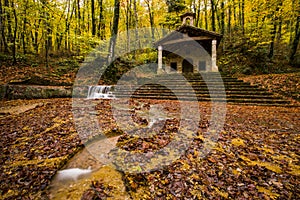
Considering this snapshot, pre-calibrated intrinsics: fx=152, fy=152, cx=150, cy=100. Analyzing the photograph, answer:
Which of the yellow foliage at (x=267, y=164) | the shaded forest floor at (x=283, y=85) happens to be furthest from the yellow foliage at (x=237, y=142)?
the shaded forest floor at (x=283, y=85)

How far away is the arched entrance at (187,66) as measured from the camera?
16.1m

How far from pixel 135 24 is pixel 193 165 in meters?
18.6

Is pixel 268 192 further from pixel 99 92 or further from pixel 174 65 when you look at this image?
pixel 174 65

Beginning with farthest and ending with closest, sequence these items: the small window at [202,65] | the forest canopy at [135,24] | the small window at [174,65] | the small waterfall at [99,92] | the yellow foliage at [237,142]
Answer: the small window at [174,65]
the small window at [202,65]
the forest canopy at [135,24]
the small waterfall at [99,92]
the yellow foliage at [237,142]

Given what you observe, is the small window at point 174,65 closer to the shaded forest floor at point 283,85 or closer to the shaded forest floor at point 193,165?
the shaded forest floor at point 283,85

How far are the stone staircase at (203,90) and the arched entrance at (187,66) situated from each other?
529cm

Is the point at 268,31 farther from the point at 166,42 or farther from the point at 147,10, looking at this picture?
the point at 147,10

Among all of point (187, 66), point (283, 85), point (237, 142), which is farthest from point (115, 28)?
point (237, 142)

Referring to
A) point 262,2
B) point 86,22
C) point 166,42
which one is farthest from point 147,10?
point 262,2

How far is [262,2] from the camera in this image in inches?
386

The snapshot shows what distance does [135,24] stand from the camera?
1795 centimetres

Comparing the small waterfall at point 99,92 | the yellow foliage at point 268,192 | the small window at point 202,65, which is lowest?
the yellow foliage at point 268,192

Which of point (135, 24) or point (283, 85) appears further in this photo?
point (135, 24)

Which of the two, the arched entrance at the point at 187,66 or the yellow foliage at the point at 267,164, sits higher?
the arched entrance at the point at 187,66
